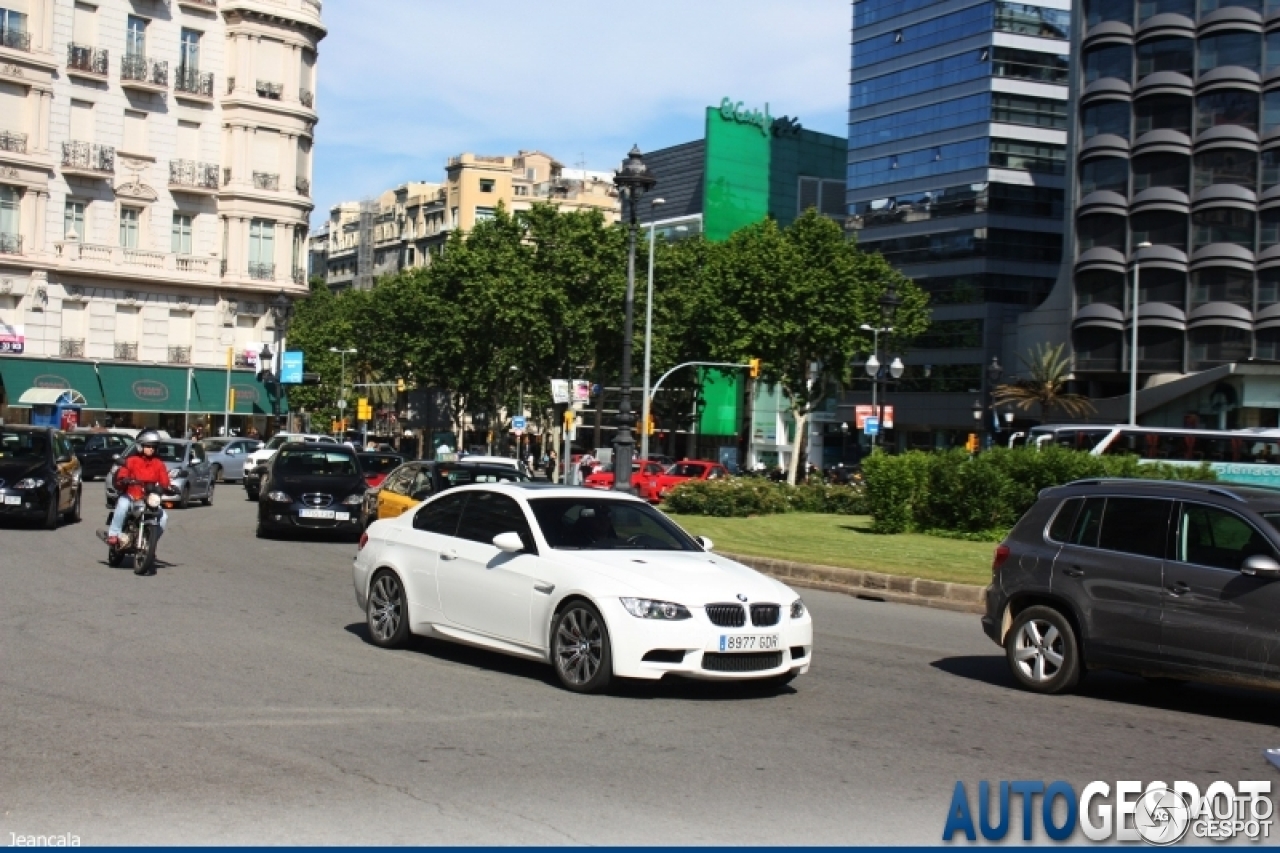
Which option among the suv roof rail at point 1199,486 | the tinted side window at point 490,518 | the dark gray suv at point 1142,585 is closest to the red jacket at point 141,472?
the tinted side window at point 490,518

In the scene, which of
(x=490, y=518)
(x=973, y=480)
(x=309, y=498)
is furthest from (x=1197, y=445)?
(x=490, y=518)

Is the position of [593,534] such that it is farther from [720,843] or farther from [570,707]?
[720,843]

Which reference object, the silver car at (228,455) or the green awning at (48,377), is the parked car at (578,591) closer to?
the silver car at (228,455)

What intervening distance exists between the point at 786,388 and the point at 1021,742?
195ft

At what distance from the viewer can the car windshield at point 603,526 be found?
10586mm

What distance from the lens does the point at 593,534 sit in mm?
10711

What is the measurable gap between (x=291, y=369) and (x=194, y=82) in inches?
520

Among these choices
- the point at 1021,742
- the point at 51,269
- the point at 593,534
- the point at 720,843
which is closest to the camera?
the point at 720,843

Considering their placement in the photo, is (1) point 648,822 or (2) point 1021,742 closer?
(1) point 648,822

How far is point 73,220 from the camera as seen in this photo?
59094 mm

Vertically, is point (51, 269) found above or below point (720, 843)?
above

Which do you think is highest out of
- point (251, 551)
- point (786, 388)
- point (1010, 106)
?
point (1010, 106)

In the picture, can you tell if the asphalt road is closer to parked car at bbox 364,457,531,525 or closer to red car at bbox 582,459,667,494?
parked car at bbox 364,457,531,525

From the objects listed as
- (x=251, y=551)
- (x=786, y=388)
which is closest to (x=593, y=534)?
Result: (x=251, y=551)
